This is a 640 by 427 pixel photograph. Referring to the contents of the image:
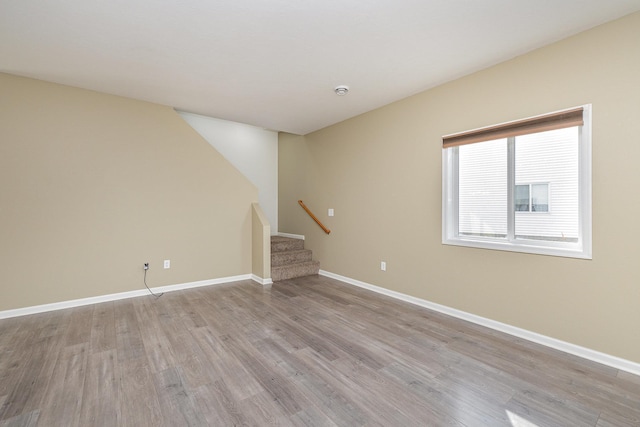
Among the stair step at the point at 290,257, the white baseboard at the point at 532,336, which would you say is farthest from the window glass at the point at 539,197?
the stair step at the point at 290,257

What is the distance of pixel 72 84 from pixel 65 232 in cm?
177

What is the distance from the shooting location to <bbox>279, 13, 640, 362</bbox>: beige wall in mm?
2176

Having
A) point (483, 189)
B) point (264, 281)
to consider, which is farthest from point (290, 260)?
point (483, 189)

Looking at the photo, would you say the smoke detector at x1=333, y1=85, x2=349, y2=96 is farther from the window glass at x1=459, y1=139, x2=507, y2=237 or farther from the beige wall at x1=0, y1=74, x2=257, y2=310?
the beige wall at x1=0, y1=74, x2=257, y2=310

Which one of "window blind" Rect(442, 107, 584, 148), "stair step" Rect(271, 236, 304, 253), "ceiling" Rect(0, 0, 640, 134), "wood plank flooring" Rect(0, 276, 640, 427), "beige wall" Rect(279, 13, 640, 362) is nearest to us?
"wood plank flooring" Rect(0, 276, 640, 427)

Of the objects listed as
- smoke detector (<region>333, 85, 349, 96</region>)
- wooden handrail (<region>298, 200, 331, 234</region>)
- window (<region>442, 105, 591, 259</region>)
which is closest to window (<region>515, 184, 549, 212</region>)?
window (<region>442, 105, 591, 259</region>)

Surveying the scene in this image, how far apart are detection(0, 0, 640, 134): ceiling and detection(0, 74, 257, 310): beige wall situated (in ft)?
1.34

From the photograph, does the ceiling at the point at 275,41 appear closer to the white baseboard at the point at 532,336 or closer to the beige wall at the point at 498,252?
the beige wall at the point at 498,252

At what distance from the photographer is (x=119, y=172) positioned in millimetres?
3725

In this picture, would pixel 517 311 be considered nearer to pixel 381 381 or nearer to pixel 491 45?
pixel 381 381

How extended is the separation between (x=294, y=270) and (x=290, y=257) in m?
0.31

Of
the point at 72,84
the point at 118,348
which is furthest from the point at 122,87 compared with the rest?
the point at 118,348

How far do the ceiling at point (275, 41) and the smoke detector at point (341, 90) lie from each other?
74 millimetres

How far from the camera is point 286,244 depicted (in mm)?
5316
